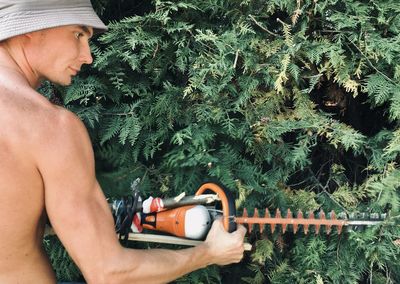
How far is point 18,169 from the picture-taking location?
157cm

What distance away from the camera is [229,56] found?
94.6 inches

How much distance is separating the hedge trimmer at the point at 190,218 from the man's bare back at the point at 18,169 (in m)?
0.41

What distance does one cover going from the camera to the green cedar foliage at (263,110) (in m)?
2.30

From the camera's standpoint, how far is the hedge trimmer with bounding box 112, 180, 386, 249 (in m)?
1.99

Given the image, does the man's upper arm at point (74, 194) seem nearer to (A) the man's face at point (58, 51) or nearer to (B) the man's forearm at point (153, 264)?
(B) the man's forearm at point (153, 264)

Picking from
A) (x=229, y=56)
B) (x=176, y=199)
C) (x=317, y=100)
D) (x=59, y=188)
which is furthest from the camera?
(x=317, y=100)

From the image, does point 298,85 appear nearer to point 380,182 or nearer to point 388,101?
point 388,101

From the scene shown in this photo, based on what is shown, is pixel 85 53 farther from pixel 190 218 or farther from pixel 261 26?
pixel 261 26

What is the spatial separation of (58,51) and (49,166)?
1.49 ft

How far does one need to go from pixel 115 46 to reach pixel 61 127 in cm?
97

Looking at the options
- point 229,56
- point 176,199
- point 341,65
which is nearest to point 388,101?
point 341,65

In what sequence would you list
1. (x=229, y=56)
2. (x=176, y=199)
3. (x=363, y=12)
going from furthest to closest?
(x=229, y=56) → (x=363, y=12) → (x=176, y=199)

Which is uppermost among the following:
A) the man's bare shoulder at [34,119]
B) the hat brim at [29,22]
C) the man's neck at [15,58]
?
the hat brim at [29,22]

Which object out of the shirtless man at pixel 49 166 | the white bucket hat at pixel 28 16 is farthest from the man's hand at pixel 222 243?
the white bucket hat at pixel 28 16
